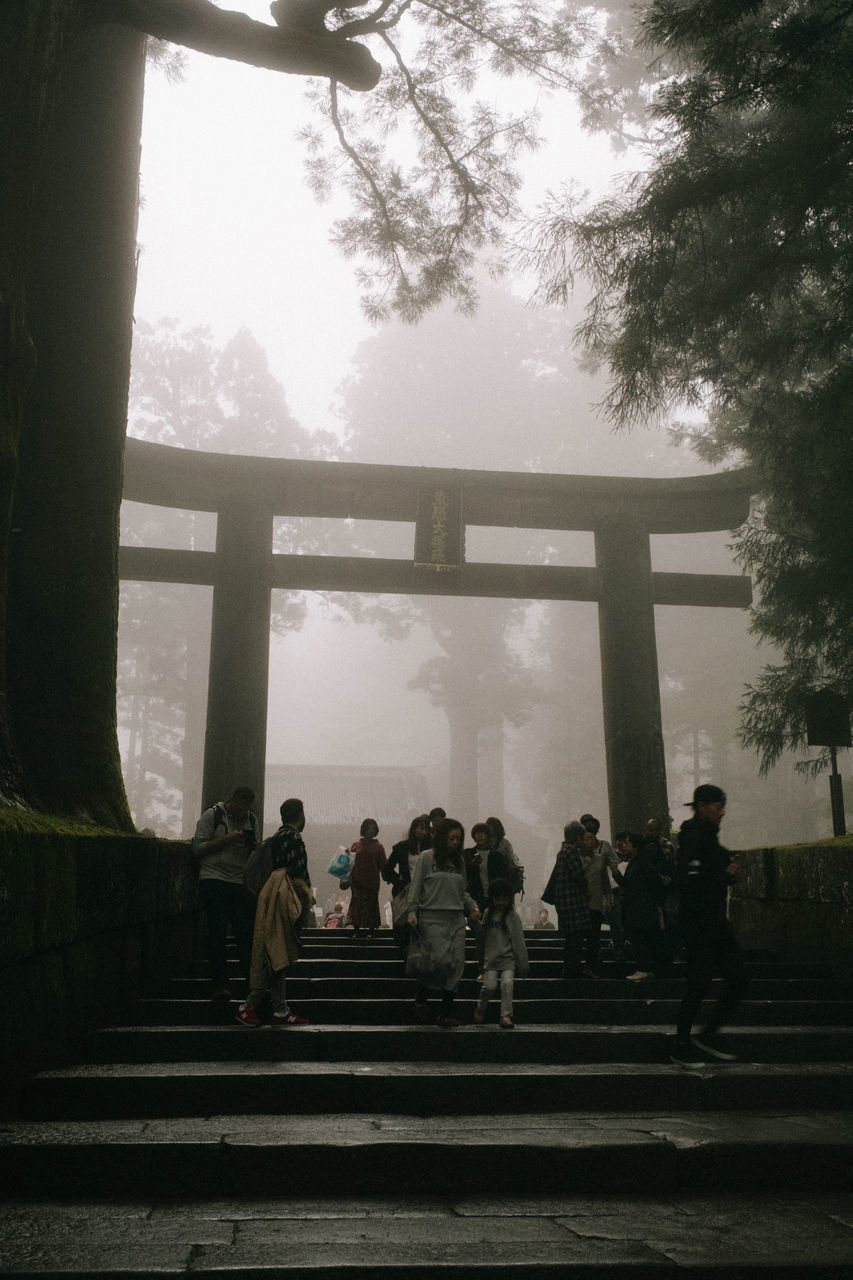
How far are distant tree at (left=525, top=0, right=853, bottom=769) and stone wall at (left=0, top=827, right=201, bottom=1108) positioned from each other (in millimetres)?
4842

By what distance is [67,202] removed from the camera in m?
6.47

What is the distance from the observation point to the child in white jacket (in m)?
5.66

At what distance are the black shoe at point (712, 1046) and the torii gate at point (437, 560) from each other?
6156mm

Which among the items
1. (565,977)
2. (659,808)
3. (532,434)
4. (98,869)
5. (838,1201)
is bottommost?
(838,1201)

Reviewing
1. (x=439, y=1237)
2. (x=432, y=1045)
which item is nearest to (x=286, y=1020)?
(x=432, y=1045)

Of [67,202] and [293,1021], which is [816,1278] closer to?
[293,1021]

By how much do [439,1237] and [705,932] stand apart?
95.0 inches

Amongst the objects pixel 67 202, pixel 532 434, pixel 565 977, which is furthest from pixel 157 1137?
pixel 532 434

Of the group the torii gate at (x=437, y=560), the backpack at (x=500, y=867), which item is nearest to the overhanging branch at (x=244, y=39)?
the torii gate at (x=437, y=560)

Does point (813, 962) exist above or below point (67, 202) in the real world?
below

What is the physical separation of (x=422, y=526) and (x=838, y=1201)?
30.6ft

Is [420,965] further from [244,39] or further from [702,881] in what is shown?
[244,39]

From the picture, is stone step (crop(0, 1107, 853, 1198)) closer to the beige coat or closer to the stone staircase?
the stone staircase

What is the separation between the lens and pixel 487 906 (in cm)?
638
